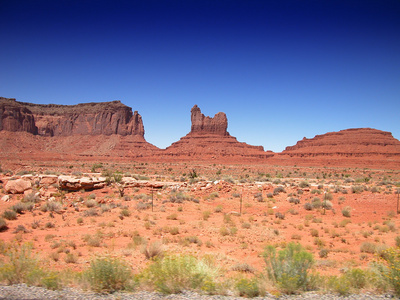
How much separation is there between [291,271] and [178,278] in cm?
254

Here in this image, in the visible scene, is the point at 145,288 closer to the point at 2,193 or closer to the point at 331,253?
the point at 331,253

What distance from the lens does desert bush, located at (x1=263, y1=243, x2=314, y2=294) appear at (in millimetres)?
5797

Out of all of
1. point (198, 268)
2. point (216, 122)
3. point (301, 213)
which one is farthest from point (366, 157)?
point (198, 268)

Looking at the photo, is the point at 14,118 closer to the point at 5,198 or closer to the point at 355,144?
the point at 5,198

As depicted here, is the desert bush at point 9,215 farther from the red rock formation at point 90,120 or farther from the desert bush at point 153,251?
the red rock formation at point 90,120

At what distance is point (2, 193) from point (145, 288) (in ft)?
61.7

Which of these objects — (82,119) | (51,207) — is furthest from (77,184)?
(82,119)

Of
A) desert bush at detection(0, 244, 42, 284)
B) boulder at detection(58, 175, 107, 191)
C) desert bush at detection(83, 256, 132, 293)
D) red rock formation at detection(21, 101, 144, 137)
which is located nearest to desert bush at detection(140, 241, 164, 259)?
desert bush at detection(83, 256, 132, 293)

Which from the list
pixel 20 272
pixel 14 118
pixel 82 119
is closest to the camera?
pixel 20 272

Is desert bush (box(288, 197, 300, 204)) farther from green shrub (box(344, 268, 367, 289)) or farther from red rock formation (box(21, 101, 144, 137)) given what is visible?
red rock formation (box(21, 101, 144, 137))

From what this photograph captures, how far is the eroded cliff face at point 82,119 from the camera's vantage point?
125m

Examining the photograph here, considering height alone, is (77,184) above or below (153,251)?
above

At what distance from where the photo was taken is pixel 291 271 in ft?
20.3

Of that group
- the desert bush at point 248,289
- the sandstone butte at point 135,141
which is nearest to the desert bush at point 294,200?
the desert bush at point 248,289
